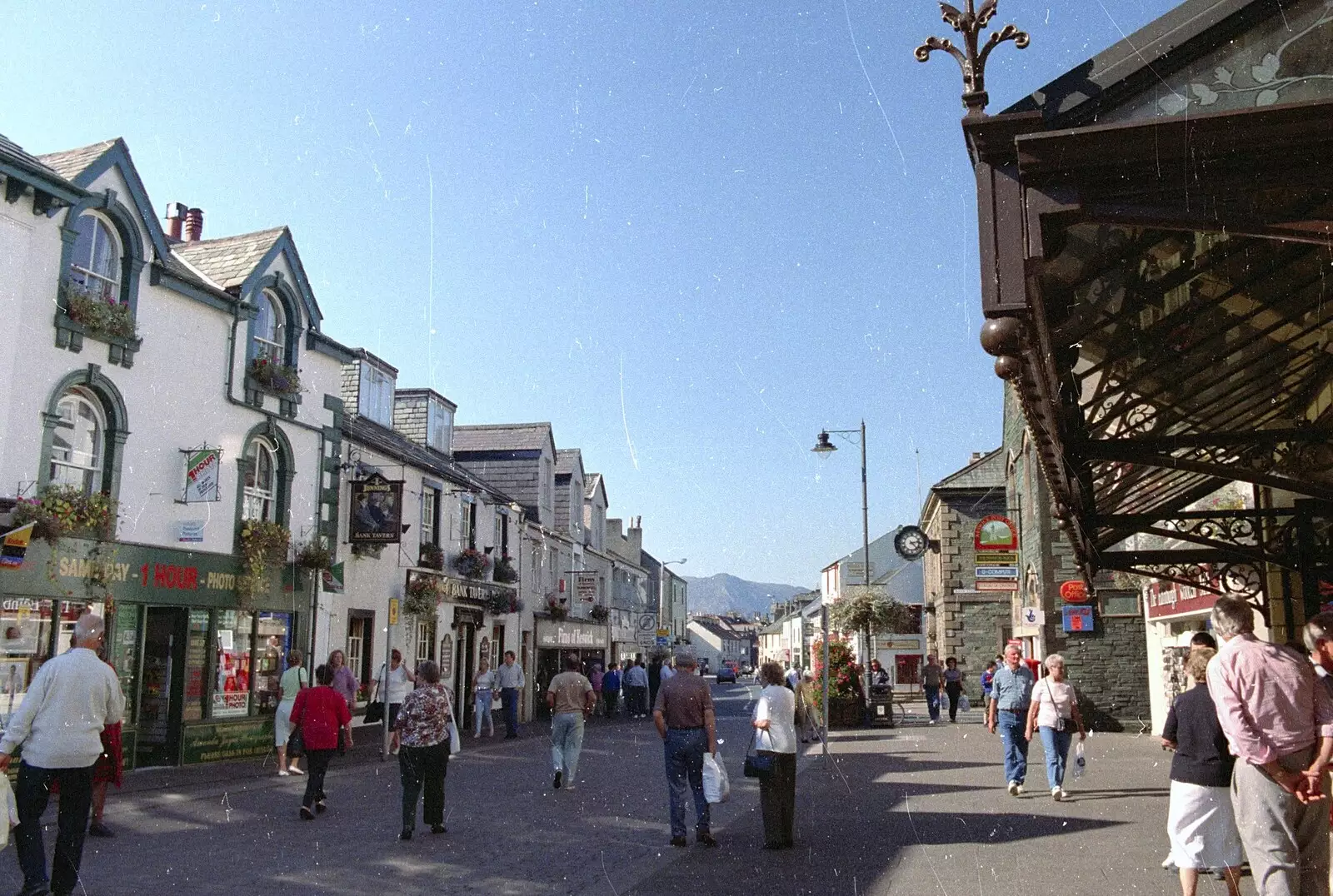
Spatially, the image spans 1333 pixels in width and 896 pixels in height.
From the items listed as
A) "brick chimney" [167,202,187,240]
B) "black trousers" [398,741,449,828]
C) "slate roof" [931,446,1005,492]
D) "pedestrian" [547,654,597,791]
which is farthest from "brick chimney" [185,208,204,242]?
"slate roof" [931,446,1005,492]

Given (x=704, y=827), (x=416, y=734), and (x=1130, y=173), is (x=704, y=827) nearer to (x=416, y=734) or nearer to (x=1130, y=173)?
(x=416, y=734)

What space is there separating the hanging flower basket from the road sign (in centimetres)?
1613

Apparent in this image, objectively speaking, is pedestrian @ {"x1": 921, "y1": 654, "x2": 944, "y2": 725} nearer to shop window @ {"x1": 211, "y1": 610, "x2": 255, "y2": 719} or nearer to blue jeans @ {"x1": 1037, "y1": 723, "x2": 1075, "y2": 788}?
blue jeans @ {"x1": 1037, "y1": 723, "x2": 1075, "y2": 788}

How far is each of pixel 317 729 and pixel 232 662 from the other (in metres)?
8.12

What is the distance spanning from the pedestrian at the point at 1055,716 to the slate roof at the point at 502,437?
82.8 ft

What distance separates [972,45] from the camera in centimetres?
462

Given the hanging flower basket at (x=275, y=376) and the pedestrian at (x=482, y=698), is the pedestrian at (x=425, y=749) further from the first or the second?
the pedestrian at (x=482, y=698)

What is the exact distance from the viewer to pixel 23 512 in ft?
44.7

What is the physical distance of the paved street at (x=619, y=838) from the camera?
26.7ft

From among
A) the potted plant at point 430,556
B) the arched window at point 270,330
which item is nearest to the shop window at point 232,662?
the arched window at point 270,330

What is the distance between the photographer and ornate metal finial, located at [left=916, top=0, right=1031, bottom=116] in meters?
4.52

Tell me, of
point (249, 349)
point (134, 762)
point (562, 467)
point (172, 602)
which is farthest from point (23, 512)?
point (562, 467)

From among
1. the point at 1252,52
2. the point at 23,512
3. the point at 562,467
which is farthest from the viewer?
the point at 562,467

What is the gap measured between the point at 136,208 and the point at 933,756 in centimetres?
1514
